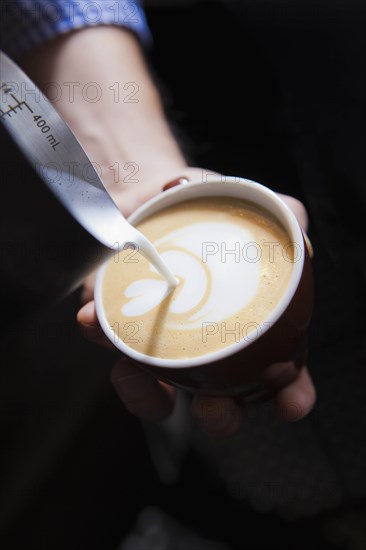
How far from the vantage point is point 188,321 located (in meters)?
0.50

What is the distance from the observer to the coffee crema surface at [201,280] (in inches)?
19.1

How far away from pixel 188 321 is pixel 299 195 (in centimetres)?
53

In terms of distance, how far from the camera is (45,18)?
0.79m

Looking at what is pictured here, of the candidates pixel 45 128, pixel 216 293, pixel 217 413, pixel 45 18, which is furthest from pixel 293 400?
pixel 45 18

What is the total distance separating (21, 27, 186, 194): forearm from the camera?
810mm

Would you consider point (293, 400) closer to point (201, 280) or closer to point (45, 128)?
point (201, 280)

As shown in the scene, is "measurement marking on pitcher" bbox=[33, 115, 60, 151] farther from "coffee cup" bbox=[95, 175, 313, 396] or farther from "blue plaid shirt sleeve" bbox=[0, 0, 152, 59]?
"blue plaid shirt sleeve" bbox=[0, 0, 152, 59]

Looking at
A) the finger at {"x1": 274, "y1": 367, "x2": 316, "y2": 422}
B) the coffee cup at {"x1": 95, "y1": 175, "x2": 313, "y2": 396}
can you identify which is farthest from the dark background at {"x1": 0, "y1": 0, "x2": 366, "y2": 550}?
the coffee cup at {"x1": 95, "y1": 175, "x2": 313, "y2": 396}

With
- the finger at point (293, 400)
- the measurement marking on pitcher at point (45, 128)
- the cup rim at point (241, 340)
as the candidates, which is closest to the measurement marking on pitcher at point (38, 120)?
the measurement marking on pitcher at point (45, 128)

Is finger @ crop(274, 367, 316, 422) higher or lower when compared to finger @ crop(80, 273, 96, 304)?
lower

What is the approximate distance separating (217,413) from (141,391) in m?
0.10

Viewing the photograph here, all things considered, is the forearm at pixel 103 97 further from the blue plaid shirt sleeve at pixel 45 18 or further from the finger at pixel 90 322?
→ the finger at pixel 90 322

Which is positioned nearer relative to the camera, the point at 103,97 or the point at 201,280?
the point at 201,280

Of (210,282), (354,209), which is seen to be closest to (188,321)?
(210,282)
